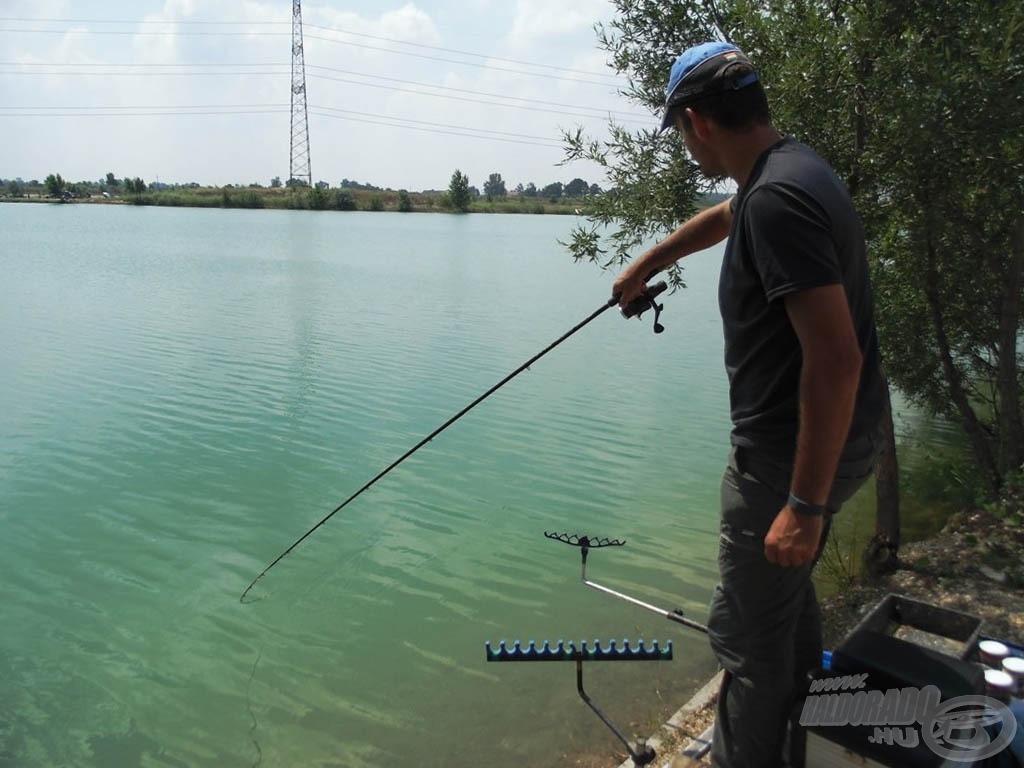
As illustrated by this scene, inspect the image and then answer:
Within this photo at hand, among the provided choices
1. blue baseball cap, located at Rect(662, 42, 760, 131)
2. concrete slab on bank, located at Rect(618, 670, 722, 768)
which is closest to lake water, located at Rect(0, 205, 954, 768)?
concrete slab on bank, located at Rect(618, 670, 722, 768)

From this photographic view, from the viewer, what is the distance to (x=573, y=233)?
594 centimetres

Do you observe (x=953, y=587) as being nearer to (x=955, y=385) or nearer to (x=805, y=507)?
(x=955, y=385)

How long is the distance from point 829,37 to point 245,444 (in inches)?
301

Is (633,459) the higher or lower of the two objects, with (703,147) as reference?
lower

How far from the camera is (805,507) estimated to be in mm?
1963

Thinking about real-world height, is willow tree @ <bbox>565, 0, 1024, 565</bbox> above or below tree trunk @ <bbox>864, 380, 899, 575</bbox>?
above

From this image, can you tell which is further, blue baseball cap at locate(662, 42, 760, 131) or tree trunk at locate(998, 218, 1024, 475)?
tree trunk at locate(998, 218, 1024, 475)

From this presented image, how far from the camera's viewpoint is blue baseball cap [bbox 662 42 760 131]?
205 cm

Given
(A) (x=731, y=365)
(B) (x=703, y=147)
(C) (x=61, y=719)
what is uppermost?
(B) (x=703, y=147)

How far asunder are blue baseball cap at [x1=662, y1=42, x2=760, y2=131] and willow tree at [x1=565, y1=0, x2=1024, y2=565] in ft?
7.62

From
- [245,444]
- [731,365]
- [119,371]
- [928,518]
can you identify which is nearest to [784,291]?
[731,365]

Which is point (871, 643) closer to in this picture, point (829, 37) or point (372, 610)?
point (829, 37)

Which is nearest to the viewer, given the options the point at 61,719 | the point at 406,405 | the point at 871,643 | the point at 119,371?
the point at 871,643

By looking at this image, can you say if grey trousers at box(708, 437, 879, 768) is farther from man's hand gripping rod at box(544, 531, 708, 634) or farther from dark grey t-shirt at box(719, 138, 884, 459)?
man's hand gripping rod at box(544, 531, 708, 634)
